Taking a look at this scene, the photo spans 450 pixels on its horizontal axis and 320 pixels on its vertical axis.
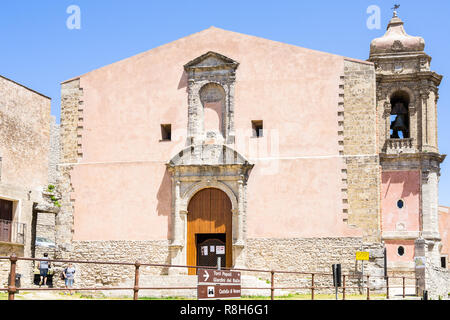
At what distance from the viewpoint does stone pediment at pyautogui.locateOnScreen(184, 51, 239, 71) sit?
25516 mm

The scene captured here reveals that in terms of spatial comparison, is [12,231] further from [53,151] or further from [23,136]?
[53,151]

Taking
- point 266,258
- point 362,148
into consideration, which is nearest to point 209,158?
point 266,258

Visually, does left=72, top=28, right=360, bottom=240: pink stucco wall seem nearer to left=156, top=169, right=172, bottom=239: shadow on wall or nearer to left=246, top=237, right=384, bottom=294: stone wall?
left=156, top=169, right=172, bottom=239: shadow on wall

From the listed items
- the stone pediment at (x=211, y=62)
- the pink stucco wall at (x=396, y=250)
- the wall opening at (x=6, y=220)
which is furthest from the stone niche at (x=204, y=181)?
the pink stucco wall at (x=396, y=250)

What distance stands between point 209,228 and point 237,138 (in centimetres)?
327

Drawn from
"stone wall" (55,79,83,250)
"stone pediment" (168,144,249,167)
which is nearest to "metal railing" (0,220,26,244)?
"stone wall" (55,79,83,250)

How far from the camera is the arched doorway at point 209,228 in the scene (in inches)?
979

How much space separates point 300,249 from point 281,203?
1.68 m

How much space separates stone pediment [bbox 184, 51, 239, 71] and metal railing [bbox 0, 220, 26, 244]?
8247 mm

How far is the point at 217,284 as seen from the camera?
13.4m

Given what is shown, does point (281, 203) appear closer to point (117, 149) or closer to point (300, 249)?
point (300, 249)

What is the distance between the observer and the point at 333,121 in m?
24.5
